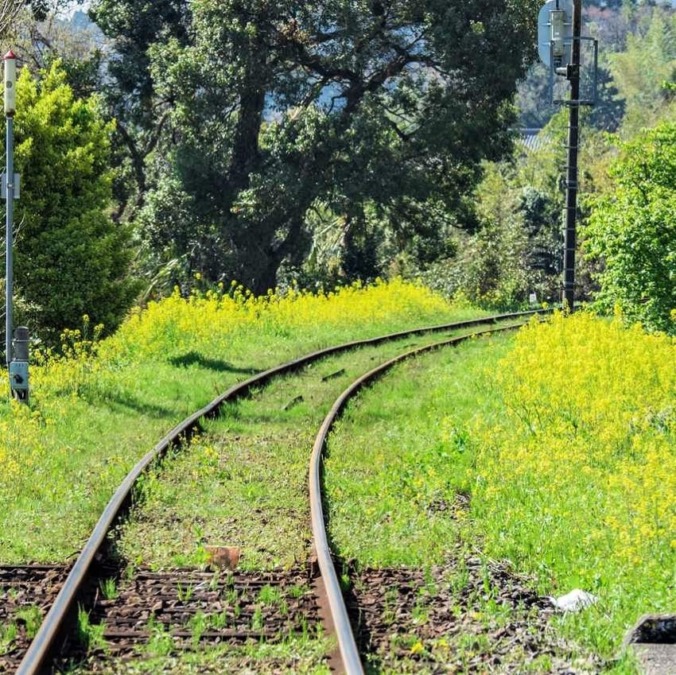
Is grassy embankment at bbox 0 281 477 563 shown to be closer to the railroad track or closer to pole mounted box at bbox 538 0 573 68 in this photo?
the railroad track

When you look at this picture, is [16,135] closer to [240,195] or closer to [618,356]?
[618,356]

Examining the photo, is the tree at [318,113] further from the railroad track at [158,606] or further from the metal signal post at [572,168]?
the railroad track at [158,606]

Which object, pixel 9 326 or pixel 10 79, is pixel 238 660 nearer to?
pixel 9 326

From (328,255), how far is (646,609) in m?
35.3

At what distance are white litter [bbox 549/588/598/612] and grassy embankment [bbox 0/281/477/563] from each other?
3376 millimetres

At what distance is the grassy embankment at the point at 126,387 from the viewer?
10.3 metres

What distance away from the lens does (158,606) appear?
7684mm

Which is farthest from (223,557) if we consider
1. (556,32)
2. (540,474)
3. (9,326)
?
(556,32)

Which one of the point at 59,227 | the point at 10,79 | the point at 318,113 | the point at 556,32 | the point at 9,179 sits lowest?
the point at 59,227

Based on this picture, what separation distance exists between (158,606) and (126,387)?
31.6 feet

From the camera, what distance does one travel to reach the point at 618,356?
16.7 meters

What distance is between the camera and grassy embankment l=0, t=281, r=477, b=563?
10.3 m

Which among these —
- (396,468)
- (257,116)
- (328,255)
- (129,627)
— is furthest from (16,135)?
(328,255)

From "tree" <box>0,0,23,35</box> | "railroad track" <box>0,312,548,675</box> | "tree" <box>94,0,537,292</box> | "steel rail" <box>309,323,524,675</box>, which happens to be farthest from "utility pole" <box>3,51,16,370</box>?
"tree" <box>94,0,537,292</box>
